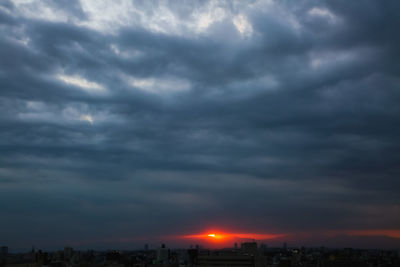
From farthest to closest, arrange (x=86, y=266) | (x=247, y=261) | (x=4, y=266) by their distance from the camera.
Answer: (x=86, y=266), (x=247, y=261), (x=4, y=266)

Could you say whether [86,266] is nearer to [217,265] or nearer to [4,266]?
[4,266]

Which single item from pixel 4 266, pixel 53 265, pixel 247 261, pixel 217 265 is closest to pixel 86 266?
pixel 53 265

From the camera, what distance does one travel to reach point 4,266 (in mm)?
154375

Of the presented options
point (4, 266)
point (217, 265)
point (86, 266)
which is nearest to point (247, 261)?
point (217, 265)

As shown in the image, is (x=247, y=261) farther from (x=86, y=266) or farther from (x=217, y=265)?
(x=86, y=266)

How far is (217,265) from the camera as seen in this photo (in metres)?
183

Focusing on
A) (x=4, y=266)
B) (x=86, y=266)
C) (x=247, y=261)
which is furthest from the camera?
(x=86, y=266)

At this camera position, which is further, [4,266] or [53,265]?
[53,265]

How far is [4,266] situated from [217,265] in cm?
8739

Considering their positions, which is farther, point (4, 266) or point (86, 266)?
point (86, 266)

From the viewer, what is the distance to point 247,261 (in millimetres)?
181125

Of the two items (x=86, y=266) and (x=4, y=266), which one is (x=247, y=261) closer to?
(x=86, y=266)

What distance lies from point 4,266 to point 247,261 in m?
99.1

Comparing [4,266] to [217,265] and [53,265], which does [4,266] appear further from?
[217,265]
